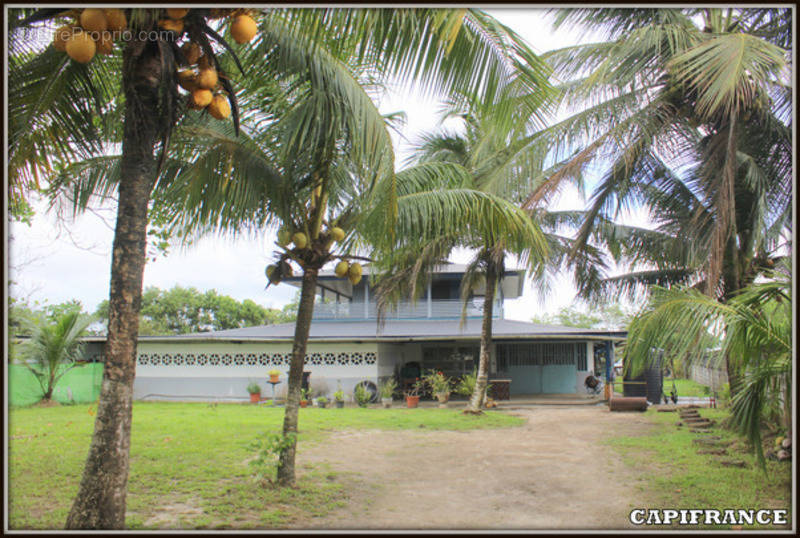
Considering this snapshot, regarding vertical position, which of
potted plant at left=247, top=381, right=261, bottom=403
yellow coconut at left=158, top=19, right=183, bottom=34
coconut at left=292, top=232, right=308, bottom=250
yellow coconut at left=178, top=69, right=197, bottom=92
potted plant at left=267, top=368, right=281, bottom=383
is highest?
yellow coconut at left=158, top=19, right=183, bottom=34

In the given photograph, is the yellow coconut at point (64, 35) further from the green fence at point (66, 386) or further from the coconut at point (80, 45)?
the green fence at point (66, 386)

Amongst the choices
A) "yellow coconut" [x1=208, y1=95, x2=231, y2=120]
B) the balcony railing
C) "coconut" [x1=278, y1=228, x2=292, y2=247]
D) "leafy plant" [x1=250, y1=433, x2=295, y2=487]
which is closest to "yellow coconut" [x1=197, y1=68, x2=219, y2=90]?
"yellow coconut" [x1=208, y1=95, x2=231, y2=120]

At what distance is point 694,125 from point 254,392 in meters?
15.4

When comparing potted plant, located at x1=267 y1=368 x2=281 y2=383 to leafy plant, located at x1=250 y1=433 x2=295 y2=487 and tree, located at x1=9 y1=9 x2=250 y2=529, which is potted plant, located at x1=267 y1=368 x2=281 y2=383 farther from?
tree, located at x1=9 y1=9 x2=250 y2=529

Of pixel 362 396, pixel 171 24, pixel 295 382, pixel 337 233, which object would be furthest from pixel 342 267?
pixel 362 396

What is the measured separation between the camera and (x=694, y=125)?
350 inches

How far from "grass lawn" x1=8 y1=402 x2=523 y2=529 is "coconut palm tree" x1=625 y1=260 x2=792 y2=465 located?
405 centimetres

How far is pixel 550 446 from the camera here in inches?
381

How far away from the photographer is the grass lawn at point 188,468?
5.32 metres

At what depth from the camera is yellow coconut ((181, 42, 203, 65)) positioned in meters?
3.81

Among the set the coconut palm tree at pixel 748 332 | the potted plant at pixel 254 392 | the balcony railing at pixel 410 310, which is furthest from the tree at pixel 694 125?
the potted plant at pixel 254 392

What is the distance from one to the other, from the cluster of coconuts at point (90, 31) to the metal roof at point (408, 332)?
13.9 metres

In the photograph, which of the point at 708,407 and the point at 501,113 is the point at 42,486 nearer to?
the point at 501,113

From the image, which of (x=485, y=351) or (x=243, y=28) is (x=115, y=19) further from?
(x=485, y=351)
